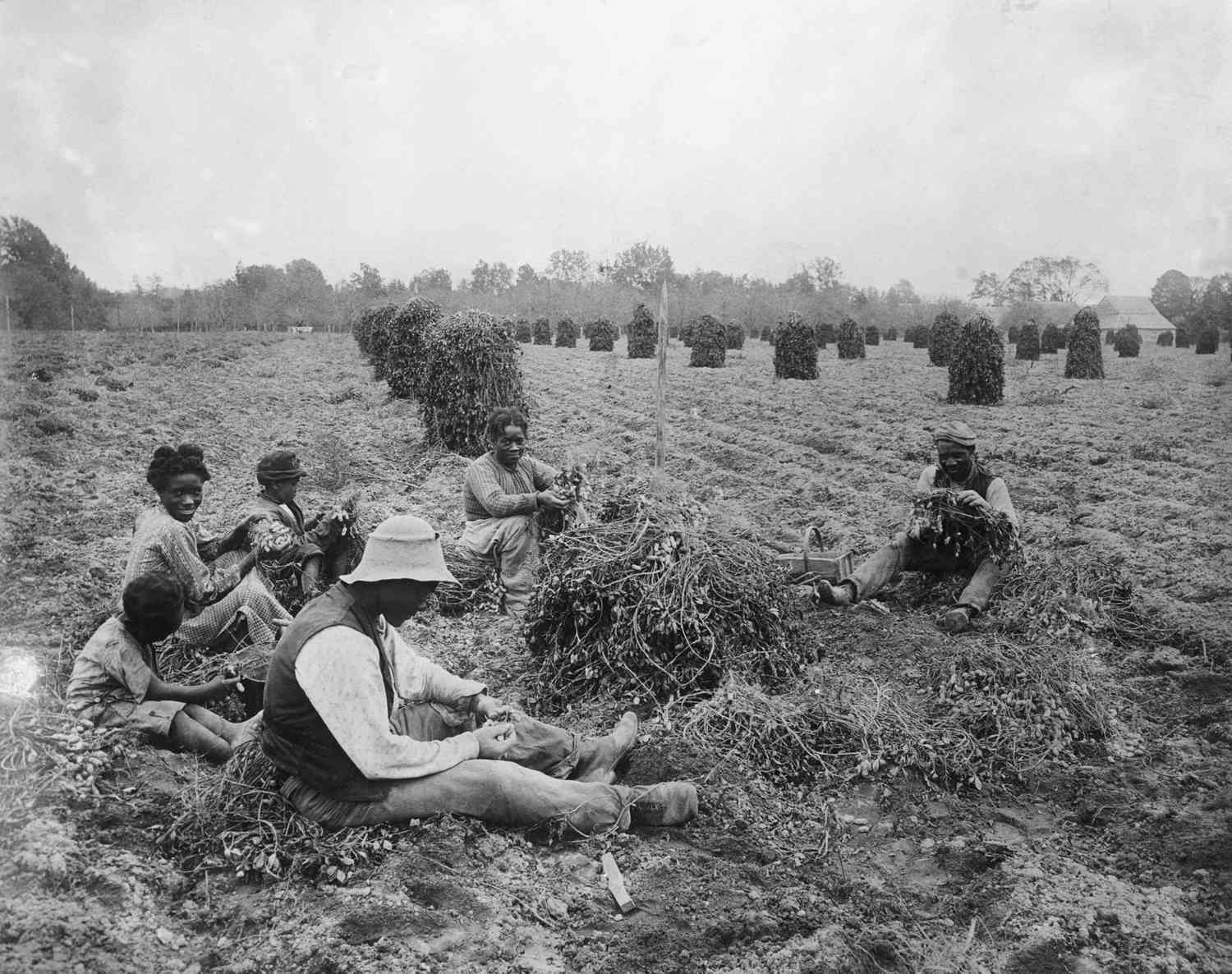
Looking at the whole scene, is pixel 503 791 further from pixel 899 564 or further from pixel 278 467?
Result: pixel 899 564

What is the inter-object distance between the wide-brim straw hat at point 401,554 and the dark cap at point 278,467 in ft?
8.31

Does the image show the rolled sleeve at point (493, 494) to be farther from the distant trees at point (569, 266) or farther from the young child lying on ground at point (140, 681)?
the distant trees at point (569, 266)

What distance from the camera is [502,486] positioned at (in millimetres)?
6398

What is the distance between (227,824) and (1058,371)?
2491 centimetres

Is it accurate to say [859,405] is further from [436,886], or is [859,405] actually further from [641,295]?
[641,295]

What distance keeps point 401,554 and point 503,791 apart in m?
1.03

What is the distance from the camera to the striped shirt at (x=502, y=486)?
20.5 ft

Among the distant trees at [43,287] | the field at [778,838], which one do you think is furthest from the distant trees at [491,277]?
the field at [778,838]

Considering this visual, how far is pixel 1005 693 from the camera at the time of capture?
4.22 m

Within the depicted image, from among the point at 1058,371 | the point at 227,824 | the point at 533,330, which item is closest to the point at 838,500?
the point at 227,824

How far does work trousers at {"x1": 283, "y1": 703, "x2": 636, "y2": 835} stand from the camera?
3027 millimetres

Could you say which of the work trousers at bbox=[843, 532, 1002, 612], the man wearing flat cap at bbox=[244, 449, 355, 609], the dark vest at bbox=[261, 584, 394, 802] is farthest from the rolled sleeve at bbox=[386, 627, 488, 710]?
the work trousers at bbox=[843, 532, 1002, 612]

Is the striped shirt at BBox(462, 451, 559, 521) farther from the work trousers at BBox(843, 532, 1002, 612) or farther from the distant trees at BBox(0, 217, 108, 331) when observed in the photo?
the distant trees at BBox(0, 217, 108, 331)

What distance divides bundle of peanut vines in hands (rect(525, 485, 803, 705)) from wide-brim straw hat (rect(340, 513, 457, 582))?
182 centimetres
